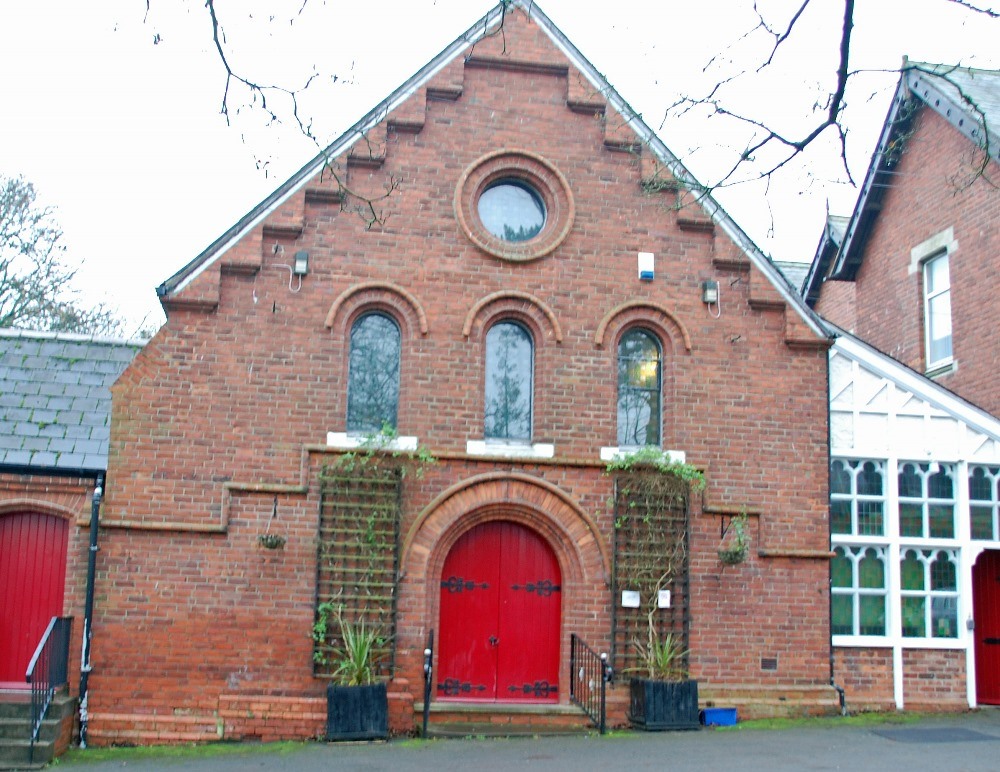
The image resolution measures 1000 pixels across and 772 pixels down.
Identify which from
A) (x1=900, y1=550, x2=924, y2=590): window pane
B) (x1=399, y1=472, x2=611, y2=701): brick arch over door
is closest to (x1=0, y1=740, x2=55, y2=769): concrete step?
(x1=399, y1=472, x2=611, y2=701): brick arch over door

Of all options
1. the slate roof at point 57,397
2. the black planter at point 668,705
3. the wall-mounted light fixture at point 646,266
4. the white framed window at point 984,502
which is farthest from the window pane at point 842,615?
the slate roof at point 57,397

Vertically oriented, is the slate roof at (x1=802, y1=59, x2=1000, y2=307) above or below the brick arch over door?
above

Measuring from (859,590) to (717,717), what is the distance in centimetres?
280

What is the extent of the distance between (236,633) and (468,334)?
4.55 metres

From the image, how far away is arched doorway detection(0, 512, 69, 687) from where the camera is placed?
13148 mm

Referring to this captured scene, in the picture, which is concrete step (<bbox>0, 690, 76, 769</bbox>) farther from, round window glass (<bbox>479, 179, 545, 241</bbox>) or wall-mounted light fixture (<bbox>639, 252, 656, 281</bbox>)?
wall-mounted light fixture (<bbox>639, 252, 656, 281</bbox>)

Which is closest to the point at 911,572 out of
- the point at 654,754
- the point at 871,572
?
the point at 871,572

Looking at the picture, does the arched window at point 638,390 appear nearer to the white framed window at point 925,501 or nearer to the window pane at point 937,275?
the white framed window at point 925,501

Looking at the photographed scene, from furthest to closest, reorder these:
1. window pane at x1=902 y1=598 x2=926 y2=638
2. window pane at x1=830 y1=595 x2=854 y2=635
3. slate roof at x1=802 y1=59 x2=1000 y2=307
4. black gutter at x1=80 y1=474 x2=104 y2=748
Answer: slate roof at x1=802 y1=59 x2=1000 y2=307 → window pane at x1=902 y1=598 x2=926 y2=638 → window pane at x1=830 y1=595 x2=854 y2=635 → black gutter at x1=80 y1=474 x2=104 y2=748

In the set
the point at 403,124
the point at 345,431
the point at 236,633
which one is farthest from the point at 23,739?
the point at 403,124

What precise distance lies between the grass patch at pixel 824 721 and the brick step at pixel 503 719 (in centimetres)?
175

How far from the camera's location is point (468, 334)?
1398cm

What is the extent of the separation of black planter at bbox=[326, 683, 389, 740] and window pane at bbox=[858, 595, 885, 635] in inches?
258

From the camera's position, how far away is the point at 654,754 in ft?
38.7
